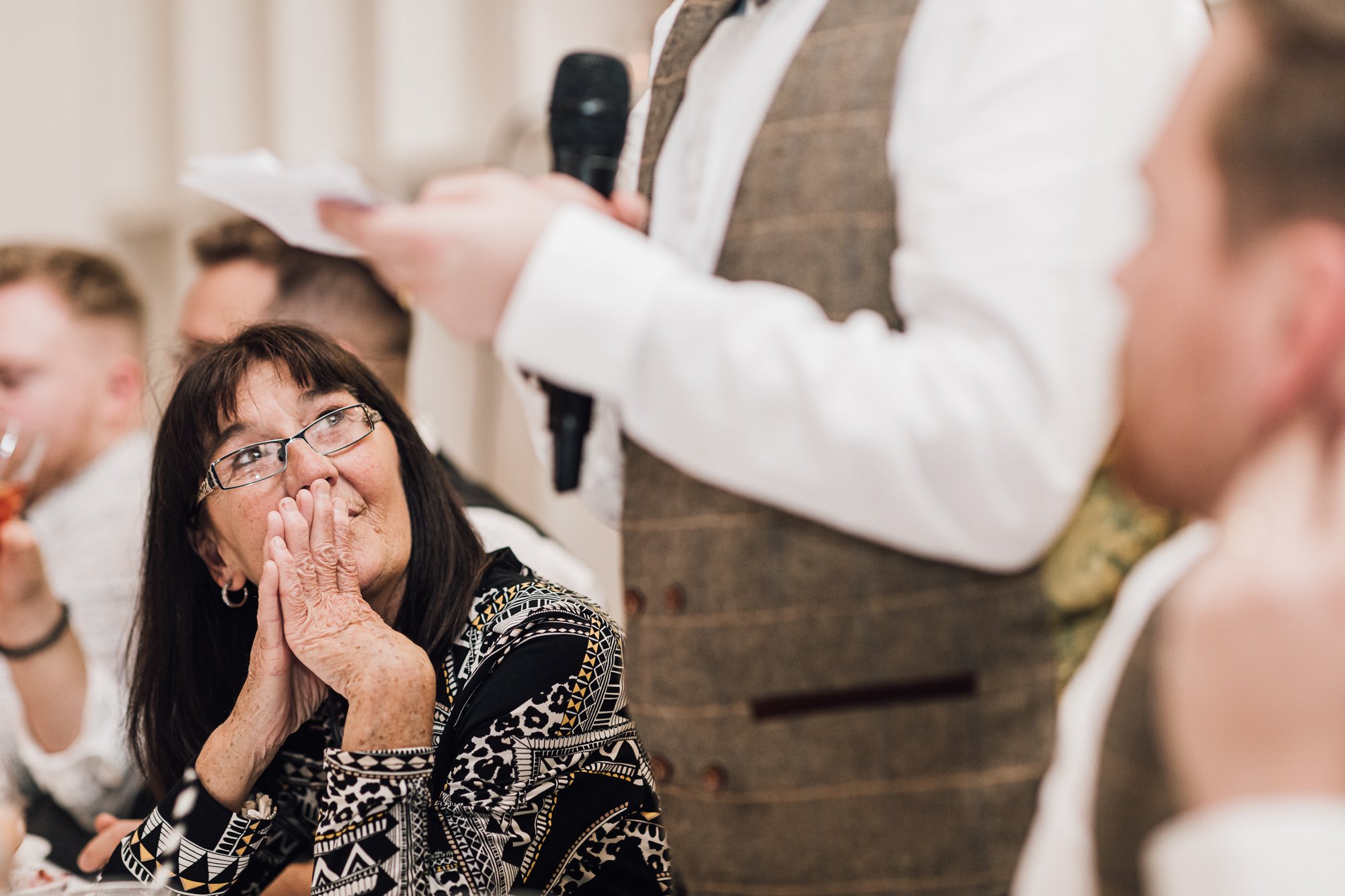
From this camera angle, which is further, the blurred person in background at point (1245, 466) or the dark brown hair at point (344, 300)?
the dark brown hair at point (344, 300)

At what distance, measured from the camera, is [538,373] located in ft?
2.48

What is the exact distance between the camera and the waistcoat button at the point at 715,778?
749 mm

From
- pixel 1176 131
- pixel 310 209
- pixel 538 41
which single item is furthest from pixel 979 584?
pixel 538 41

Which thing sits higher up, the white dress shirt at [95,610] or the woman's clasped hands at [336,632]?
the woman's clasped hands at [336,632]

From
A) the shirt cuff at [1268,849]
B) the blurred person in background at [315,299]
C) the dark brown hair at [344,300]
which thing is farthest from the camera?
the dark brown hair at [344,300]

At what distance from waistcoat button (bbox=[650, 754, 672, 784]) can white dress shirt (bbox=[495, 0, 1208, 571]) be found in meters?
0.18

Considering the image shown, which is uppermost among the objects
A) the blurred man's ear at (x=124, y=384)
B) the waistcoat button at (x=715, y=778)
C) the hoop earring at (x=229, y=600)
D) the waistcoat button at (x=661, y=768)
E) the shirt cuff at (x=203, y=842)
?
the waistcoat button at (x=715, y=778)

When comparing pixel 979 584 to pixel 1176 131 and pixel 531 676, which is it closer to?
pixel 1176 131

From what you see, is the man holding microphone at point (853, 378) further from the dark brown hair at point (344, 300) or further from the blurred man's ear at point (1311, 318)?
the dark brown hair at point (344, 300)

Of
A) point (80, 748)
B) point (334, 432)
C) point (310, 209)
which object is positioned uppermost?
point (310, 209)

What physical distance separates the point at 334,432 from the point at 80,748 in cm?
79

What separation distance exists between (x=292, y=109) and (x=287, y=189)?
2.45m

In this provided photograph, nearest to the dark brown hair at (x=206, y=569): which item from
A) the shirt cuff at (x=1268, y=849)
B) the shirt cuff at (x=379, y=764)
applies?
the shirt cuff at (x=379, y=764)

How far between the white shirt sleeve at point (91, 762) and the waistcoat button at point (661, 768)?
0.86 meters
